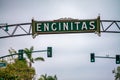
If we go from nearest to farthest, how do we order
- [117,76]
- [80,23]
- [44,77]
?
[80,23] < [44,77] < [117,76]

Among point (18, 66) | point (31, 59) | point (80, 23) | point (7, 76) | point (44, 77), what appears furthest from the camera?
point (44, 77)

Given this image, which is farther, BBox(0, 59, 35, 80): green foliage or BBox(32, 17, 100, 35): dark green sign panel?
BBox(0, 59, 35, 80): green foliage

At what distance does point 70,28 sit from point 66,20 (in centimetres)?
68

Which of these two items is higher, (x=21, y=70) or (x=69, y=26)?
(x=69, y=26)

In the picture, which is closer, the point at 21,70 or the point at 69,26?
the point at 69,26

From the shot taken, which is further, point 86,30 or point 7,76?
point 7,76

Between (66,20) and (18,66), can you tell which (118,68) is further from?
(66,20)

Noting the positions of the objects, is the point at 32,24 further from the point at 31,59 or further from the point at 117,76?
the point at 117,76

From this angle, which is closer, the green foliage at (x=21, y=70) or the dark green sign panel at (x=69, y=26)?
the dark green sign panel at (x=69, y=26)

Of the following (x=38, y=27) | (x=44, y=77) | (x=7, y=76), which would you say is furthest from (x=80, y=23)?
(x=44, y=77)

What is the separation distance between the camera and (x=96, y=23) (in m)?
33.1

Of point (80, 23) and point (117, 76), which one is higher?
point (80, 23)

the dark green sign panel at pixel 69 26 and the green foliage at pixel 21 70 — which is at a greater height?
the dark green sign panel at pixel 69 26

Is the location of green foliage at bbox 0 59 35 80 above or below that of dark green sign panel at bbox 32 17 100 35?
below
